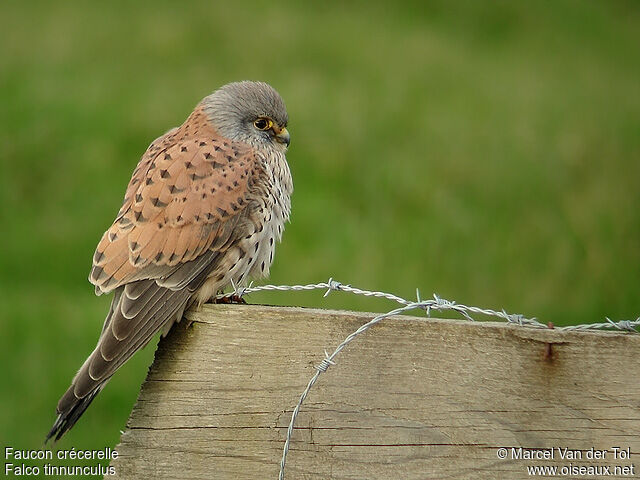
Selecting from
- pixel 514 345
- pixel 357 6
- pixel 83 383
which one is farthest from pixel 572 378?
pixel 357 6

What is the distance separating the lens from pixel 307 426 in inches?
93.2

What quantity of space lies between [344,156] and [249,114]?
5322mm

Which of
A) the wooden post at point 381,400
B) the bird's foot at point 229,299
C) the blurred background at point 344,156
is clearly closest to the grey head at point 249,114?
the bird's foot at point 229,299

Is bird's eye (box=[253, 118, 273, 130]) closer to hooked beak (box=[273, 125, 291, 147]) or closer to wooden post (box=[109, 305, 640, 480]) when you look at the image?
hooked beak (box=[273, 125, 291, 147])

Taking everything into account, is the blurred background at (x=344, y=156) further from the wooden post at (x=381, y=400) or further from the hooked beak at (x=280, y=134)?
the wooden post at (x=381, y=400)

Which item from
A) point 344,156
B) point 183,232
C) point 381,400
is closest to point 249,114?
point 183,232

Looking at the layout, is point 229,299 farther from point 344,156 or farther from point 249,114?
point 344,156

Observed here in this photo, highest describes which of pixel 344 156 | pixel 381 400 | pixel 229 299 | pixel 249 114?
pixel 344 156

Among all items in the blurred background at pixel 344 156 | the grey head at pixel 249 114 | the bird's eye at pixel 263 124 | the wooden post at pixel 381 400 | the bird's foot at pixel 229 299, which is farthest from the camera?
the blurred background at pixel 344 156

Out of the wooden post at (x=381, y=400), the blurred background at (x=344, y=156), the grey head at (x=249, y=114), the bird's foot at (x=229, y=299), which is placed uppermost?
the blurred background at (x=344, y=156)

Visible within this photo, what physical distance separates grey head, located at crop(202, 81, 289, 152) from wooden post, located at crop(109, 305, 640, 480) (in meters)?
1.47

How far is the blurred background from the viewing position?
7594mm

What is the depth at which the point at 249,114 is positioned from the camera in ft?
12.8

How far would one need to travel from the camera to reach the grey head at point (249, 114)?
151 inches
